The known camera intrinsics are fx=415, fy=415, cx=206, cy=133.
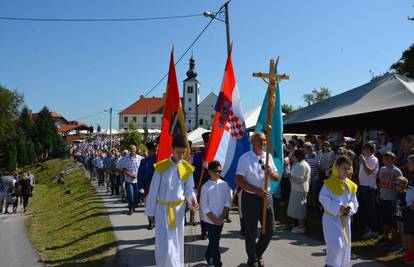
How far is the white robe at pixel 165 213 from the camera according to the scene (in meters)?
5.25

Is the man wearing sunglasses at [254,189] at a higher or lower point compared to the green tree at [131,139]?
lower

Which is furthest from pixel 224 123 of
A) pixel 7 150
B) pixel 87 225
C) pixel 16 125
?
pixel 16 125

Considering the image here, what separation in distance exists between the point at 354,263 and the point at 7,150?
60.6 metres

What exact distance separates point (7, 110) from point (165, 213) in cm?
7228

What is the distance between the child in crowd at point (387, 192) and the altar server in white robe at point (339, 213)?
206 centimetres

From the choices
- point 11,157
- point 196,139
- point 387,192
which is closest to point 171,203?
point 387,192

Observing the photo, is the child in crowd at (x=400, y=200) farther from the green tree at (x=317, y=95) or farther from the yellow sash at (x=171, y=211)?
the green tree at (x=317, y=95)

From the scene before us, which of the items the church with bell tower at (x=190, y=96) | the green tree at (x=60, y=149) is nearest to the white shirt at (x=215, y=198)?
the green tree at (x=60, y=149)

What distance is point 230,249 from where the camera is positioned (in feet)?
25.1

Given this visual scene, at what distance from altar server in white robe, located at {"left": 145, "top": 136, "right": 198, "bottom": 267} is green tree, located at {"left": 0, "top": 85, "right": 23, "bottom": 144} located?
6801 centimetres

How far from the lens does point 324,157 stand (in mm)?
10383

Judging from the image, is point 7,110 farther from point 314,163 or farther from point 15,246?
point 314,163

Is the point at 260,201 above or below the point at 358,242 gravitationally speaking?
above

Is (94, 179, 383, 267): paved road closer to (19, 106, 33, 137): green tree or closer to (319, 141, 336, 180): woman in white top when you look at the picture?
(319, 141, 336, 180): woman in white top
